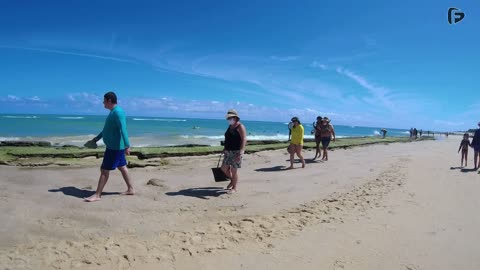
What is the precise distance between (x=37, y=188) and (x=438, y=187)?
8831 mm

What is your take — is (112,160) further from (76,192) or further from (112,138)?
(76,192)

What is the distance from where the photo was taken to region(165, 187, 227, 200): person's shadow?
6.83m

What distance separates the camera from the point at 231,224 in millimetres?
5113

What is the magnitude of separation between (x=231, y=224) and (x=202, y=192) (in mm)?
2158

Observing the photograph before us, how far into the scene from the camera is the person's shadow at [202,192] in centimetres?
683

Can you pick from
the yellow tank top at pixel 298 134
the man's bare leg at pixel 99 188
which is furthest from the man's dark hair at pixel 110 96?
the yellow tank top at pixel 298 134

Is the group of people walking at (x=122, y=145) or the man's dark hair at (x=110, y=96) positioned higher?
the man's dark hair at (x=110, y=96)

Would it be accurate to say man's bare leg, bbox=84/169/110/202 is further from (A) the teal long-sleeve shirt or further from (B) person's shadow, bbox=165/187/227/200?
(B) person's shadow, bbox=165/187/227/200

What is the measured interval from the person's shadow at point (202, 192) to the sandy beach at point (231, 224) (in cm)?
2

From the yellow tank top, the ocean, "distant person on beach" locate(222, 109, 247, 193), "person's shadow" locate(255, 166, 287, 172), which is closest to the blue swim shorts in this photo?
"distant person on beach" locate(222, 109, 247, 193)

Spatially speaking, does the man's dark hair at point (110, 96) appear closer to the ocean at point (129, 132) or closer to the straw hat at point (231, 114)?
the straw hat at point (231, 114)

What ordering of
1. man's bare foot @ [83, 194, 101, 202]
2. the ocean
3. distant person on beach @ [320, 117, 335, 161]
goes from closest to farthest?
1. man's bare foot @ [83, 194, 101, 202]
2. distant person on beach @ [320, 117, 335, 161]
3. the ocean

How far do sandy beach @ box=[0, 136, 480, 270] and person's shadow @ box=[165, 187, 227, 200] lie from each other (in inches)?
0.8

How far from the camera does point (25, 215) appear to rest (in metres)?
4.97
